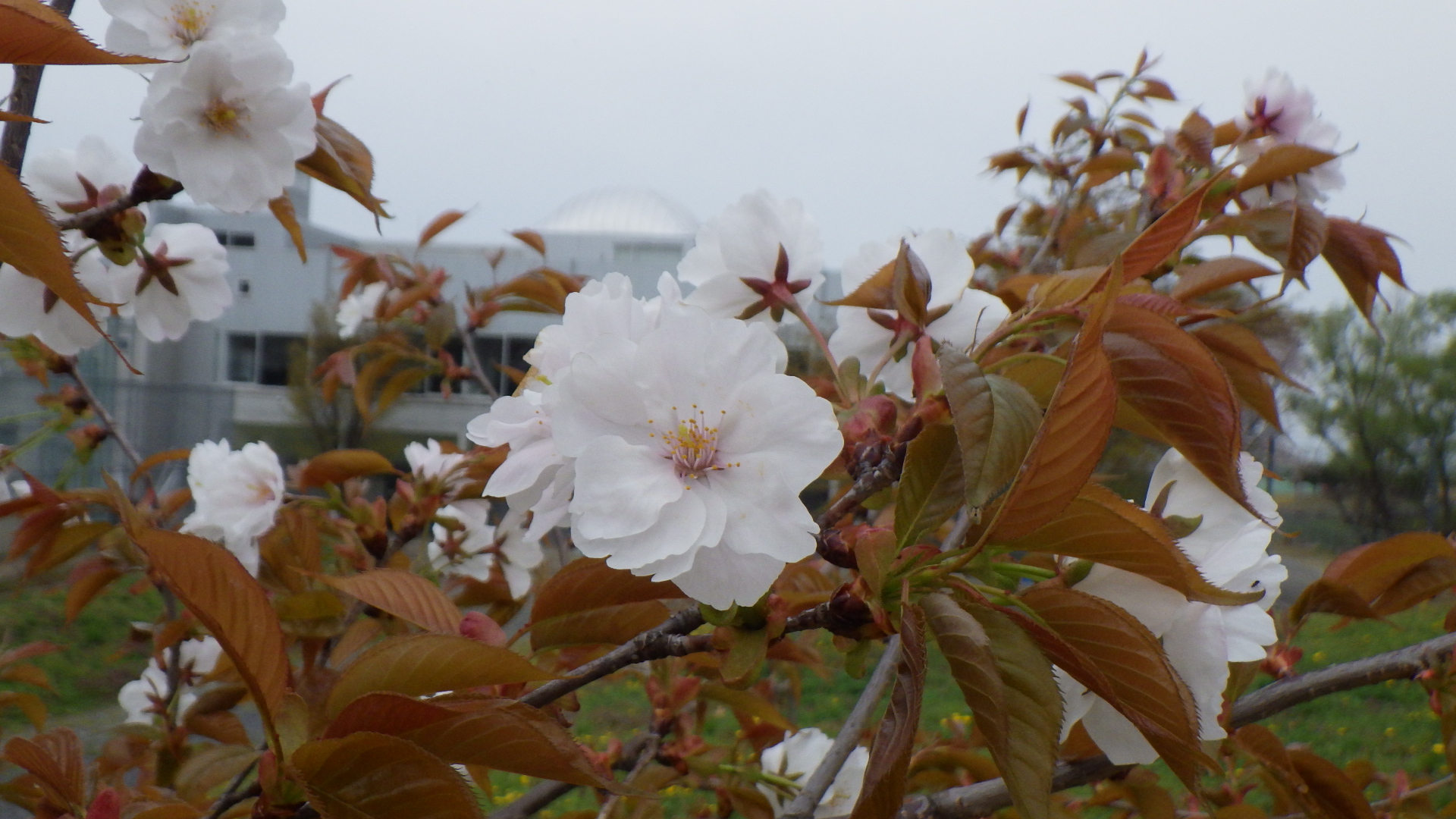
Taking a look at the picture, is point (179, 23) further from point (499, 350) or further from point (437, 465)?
point (499, 350)

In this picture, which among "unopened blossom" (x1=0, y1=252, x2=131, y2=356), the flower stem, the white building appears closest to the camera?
the flower stem

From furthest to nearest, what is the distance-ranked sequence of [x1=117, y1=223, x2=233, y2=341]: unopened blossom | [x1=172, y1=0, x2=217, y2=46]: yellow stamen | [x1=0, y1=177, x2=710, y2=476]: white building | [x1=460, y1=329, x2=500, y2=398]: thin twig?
[x1=0, y1=177, x2=710, y2=476]: white building < [x1=460, y1=329, x2=500, y2=398]: thin twig < [x1=117, y1=223, x2=233, y2=341]: unopened blossom < [x1=172, y1=0, x2=217, y2=46]: yellow stamen

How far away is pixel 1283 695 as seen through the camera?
2.85 feet

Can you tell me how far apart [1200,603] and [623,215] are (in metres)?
14.4

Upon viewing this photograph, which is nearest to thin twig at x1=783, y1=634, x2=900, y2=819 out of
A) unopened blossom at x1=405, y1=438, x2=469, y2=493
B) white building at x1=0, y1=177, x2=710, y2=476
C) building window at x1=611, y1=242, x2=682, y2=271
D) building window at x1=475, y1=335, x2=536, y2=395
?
unopened blossom at x1=405, y1=438, x2=469, y2=493

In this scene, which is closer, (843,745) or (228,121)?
(228,121)

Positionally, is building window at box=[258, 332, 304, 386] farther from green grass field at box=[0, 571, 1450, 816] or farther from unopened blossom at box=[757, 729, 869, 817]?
unopened blossom at box=[757, 729, 869, 817]

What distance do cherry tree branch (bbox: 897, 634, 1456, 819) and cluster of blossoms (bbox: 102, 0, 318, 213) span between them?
0.82m

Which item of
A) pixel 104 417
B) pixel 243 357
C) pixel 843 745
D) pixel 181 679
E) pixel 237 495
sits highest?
pixel 243 357

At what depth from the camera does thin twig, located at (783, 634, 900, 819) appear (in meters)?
0.82

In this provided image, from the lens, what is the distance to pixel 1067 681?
22.2 inches

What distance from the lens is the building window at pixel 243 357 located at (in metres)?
13.3

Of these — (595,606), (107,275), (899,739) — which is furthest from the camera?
(107,275)

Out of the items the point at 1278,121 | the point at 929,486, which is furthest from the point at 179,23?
the point at 1278,121
